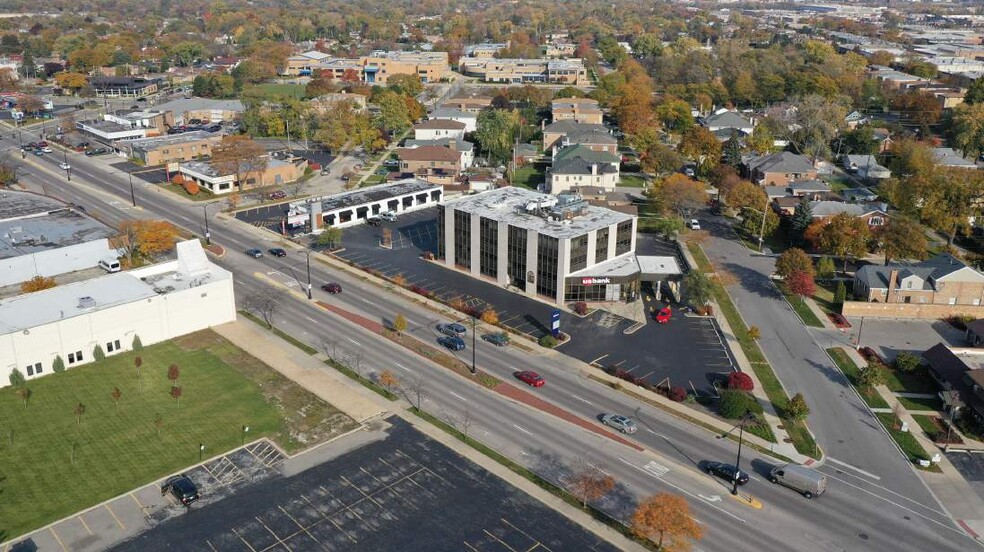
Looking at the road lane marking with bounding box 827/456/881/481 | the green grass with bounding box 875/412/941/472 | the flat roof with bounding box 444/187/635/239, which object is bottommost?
the road lane marking with bounding box 827/456/881/481

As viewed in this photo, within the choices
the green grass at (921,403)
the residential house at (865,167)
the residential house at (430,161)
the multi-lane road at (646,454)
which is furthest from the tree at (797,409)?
the residential house at (865,167)

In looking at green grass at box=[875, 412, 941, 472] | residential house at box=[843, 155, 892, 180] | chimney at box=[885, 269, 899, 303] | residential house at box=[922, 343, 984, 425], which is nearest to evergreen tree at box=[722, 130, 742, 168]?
residential house at box=[843, 155, 892, 180]

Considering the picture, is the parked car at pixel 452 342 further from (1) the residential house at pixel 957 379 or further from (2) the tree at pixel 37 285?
(2) the tree at pixel 37 285

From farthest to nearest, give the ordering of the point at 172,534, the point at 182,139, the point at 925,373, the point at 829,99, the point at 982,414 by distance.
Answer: the point at 829,99, the point at 182,139, the point at 925,373, the point at 982,414, the point at 172,534

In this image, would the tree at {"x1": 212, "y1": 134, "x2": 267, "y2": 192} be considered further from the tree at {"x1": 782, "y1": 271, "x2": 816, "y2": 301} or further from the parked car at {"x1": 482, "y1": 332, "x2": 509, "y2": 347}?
the tree at {"x1": 782, "y1": 271, "x2": 816, "y2": 301}

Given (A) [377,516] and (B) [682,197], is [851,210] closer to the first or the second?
(B) [682,197]

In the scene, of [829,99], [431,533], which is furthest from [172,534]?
[829,99]

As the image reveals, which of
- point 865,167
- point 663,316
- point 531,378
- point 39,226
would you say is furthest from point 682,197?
point 39,226

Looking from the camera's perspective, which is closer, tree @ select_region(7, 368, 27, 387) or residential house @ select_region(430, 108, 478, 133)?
tree @ select_region(7, 368, 27, 387)

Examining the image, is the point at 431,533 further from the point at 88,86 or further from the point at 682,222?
the point at 88,86
